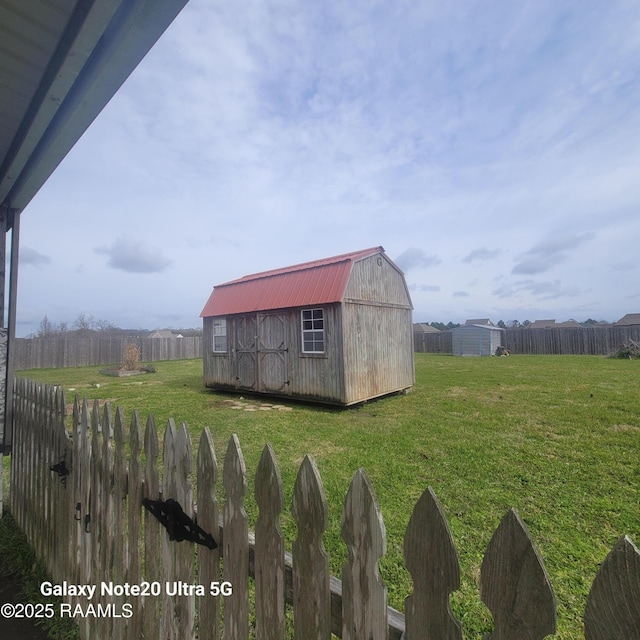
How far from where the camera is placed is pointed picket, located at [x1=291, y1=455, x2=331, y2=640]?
2.99ft

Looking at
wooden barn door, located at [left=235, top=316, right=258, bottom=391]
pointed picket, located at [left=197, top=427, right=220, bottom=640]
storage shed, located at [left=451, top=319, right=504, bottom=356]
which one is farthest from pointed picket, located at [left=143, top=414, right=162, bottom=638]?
storage shed, located at [left=451, top=319, right=504, bottom=356]

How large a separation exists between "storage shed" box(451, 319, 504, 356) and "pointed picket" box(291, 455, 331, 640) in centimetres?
2626

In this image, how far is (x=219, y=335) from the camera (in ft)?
34.9

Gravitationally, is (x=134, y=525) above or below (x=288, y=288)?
below

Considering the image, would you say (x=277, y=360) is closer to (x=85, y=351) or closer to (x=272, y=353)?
(x=272, y=353)

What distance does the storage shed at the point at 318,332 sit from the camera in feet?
25.6

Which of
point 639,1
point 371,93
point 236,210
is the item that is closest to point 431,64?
point 371,93

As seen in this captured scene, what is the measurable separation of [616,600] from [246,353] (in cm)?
958

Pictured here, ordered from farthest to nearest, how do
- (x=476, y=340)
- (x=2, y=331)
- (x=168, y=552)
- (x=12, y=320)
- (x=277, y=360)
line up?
1. (x=476, y=340)
2. (x=277, y=360)
3. (x=12, y=320)
4. (x=2, y=331)
5. (x=168, y=552)

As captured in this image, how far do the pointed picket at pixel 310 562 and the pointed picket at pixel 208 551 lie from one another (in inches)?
15.6

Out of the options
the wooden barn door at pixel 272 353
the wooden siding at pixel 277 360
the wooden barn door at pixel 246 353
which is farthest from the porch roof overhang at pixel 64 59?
the wooden barn door at pixel 246 353

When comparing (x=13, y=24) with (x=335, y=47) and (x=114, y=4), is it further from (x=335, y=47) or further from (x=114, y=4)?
(x=335, y=47)

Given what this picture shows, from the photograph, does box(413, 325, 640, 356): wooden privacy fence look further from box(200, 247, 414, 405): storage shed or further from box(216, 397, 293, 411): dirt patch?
box(216, 397, 293, 411): dirt patch

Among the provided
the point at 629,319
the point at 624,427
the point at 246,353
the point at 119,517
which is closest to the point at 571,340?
the point at 629,319
